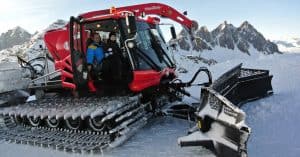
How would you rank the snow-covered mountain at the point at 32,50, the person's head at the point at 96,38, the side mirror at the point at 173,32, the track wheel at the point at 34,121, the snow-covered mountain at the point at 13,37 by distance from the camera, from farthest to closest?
the snow-covered mountain at the point at 13,37 → the snow-covered mountain at the point at 32,50 → the side mirror at the point at 173,32 → the track wheel at the point at 34,121 → the person's head at the point at 96,38

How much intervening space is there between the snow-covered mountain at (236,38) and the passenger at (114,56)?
53042 mm

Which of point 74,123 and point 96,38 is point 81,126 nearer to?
point 74,123

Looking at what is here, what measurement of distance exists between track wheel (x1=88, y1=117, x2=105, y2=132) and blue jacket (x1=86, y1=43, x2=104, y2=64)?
139cm

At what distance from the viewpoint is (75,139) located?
7.14m

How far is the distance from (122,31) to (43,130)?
113 inches

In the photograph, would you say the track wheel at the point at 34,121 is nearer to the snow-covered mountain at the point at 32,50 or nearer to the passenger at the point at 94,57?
the passenger at the point at 94,57

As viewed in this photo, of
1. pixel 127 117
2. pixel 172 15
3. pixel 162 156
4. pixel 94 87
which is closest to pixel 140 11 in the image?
pixel 172 15

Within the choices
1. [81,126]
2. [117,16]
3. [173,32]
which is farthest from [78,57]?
[173,32]

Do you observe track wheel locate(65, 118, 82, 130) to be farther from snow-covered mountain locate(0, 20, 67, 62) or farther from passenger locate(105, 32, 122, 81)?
snow-covered mountain locate(0, 20, 67, 62)

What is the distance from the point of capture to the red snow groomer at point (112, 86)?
22.9 ft

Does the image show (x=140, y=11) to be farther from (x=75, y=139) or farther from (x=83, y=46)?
(x=75, y=139)

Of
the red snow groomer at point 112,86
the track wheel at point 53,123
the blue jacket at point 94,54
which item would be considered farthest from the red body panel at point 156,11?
the track wheel at point 53,123

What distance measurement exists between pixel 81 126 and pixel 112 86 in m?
1.09

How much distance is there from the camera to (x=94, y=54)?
797cm
